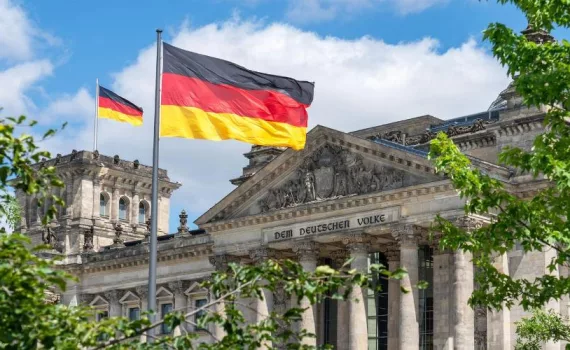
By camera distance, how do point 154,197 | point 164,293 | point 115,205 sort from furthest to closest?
point 115,205 → point 164,293 → point 154,197

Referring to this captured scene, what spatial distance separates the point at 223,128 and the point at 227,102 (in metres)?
0.93

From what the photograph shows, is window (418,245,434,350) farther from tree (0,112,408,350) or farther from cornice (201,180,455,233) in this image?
tree (0,112,408,350)

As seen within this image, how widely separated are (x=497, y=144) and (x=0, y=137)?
50.5 m

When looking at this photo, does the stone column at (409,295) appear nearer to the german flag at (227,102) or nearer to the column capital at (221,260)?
the column capital at (221,260)

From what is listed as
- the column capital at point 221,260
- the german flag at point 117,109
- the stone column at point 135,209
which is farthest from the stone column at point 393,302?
the stone column at point 135,209

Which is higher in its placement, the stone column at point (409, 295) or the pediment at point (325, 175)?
the pediment at point (325, 175)

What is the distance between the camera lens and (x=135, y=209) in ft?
351

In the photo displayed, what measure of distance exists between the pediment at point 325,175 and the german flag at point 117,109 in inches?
664

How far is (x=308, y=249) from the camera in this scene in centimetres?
7288

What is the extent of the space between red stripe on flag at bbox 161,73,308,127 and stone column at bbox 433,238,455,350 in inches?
942

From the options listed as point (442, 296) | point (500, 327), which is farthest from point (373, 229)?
point (500, 327)

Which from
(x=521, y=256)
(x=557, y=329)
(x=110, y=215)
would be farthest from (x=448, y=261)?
(x=110, y=215)

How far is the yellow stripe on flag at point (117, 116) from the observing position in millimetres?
55750

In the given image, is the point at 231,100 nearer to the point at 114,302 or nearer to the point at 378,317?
the point at 378,317
